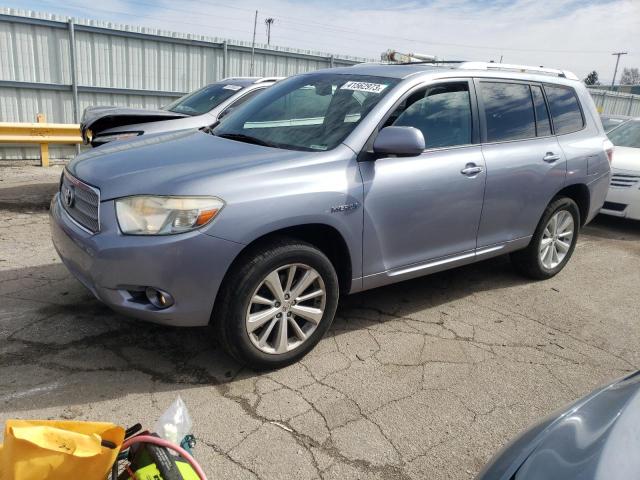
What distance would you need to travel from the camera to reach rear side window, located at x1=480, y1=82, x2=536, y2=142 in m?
4.22

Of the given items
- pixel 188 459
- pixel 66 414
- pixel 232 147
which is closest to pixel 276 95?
pixel 232 147

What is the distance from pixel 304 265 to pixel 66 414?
1.47 metres

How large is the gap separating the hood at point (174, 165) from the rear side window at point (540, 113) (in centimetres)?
241

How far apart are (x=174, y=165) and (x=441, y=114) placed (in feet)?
6.42

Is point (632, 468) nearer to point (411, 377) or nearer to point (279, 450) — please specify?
point (279, 450)

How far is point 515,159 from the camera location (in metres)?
4.30

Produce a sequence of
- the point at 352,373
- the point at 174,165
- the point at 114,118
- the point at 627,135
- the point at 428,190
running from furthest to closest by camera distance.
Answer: the point at 627,135 < the point at 114,118 < the point at 428,190 < the point at 352,373 < the point at 174,165

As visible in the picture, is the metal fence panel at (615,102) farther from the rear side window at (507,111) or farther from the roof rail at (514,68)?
the rear side window at (507,111)

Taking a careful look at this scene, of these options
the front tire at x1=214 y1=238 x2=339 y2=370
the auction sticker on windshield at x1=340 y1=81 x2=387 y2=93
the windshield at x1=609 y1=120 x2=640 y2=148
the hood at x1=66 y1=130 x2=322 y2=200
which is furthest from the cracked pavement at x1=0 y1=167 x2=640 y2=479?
the windshield at x1=609 y1=120 x2=640 y2=148

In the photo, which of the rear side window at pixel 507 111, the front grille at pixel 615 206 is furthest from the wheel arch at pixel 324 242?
the front grille at pixel 615 206

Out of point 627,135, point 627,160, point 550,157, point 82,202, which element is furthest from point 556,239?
point 627,135

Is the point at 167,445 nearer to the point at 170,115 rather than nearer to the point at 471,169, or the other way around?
the point at 471,169

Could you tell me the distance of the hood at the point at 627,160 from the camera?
7.44 meters

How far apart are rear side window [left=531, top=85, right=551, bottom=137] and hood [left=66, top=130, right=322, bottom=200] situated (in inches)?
94.7
